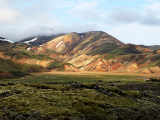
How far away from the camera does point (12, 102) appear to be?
20250 mm

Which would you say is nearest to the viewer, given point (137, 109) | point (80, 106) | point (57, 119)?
point (57, 119)

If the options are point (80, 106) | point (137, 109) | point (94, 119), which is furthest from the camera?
point (137, 109)

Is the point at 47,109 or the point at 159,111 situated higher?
the point at 47,109

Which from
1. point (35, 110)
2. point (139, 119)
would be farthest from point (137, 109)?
point (35, 110)

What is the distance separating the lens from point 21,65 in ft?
556

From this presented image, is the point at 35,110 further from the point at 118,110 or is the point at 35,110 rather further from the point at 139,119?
the point at 139,119

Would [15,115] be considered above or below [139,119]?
above

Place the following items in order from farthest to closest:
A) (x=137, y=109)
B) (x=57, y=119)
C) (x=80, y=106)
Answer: (x=137, y=109)
(x=80, y=106)
(x=57, y=119)

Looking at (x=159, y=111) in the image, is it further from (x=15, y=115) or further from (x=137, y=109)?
(x=15, y=115)

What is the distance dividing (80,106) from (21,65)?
16171 cm

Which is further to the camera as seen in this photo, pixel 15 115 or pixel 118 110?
pixel 118 110

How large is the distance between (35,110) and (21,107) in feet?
6.75

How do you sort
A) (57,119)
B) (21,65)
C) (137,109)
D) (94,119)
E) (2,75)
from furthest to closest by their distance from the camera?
(21,65) → (2,75) → (137,109) → (94,119) → (57,119)

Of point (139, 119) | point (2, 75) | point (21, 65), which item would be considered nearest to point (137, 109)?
point (139, 119)
